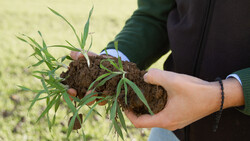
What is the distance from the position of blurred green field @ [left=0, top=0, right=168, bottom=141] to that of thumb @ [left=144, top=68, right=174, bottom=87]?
38 centimetres

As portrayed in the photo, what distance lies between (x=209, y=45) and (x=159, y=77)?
1.20ft

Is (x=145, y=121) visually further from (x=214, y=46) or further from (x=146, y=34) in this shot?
(x=146, y=34)

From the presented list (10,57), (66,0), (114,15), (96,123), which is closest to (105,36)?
(114,15)

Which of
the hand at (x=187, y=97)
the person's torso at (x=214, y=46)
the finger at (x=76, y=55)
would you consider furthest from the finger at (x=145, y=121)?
the finger at (x=76, y=55)

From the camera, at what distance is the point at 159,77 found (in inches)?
38.3

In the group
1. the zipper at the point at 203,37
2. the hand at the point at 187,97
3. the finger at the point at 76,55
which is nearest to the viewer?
the hand at the point at 187,97

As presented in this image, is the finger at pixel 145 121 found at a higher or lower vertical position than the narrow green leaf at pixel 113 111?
lower

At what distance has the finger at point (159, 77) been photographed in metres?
0.95

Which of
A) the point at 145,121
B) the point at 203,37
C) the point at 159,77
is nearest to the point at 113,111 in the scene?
the point at 145,121

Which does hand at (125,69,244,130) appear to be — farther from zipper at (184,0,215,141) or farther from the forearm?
the forearm

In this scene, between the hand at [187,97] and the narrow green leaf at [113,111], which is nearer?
the hand at [187,97]

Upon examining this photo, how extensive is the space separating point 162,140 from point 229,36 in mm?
690

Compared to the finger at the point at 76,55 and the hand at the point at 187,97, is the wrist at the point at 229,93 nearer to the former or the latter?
the hand at the point at 187,97

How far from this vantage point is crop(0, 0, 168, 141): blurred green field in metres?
2.67
